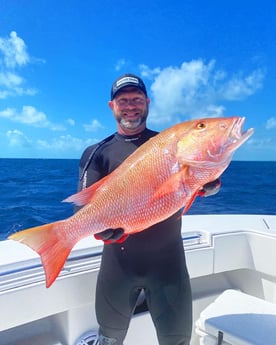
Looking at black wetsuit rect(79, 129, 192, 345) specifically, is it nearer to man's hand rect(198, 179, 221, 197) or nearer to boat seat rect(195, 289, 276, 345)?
boat seat rect(195, 289, 276, 345)

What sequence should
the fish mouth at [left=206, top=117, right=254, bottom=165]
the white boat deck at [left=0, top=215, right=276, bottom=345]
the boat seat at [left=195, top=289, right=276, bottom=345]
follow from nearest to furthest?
the fish mouth at [left=206, top=117, right=254, bottom=165], the boat seat at [left=195, top=289, right=276, bottom=345], the white boat deck at [left=0, top=215, right=276, bottom=345]

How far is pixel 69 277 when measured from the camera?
2178mm

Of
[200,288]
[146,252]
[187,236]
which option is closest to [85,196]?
[146,252]

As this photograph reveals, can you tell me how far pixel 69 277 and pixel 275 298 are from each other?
6.80 ft

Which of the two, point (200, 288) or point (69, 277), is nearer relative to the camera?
point (69, 277)

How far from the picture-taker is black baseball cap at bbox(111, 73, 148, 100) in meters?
1.97

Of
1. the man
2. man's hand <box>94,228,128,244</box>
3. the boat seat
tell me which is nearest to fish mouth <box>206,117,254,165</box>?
man's hand <box>94,228,128,244</box>

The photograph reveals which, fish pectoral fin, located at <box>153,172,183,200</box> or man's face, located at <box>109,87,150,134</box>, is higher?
man's face, located at <box>109,87,150,134</box>

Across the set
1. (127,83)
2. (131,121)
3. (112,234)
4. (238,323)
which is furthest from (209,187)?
(238,323)

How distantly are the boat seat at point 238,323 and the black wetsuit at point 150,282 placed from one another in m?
0.18

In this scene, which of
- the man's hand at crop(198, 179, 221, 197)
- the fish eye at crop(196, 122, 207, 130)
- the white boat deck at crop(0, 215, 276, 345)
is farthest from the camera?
the white boat deck at crop(0, 215, 276, 345)

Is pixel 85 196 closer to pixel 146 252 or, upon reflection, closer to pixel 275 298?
pixel 146 252

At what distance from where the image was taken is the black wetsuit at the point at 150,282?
1.93m

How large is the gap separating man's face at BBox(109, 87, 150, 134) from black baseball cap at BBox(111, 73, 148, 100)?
2 centimetres
